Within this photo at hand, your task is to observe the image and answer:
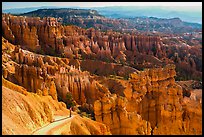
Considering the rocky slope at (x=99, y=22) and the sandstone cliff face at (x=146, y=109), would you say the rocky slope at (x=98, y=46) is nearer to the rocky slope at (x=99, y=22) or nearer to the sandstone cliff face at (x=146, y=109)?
the sandstone cliff face at (x=146, y=109)

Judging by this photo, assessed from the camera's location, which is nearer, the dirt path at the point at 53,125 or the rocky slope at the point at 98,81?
the dirt path at the point at 53,125

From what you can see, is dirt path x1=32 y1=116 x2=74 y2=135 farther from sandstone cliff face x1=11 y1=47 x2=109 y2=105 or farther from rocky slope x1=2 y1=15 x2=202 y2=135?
sandstone cliff face x1=11 y1=47 x2=109 y2=105

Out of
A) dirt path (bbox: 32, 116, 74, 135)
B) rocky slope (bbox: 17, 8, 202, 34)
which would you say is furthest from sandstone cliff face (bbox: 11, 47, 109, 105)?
rocky slope (bbox: 17, 8, 202, 34)

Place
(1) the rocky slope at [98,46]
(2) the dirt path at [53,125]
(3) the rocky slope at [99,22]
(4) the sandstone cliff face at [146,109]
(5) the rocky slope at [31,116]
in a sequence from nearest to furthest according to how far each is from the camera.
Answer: (5) the rocky slope at [31,116] < (2) the dirt path at [53,125] < (4) the sandstone cliff face at [146,109] < (1) the rocky slope at [98,46] < (3) the rocky slope at [99,22]

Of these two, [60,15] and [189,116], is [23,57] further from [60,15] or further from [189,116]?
[60,15]

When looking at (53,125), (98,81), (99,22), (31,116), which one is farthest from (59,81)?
(99,22)

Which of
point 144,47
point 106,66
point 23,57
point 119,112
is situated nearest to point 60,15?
point 144,47

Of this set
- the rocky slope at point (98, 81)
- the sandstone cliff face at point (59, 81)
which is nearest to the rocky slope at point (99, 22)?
the rocky slope at point (98, 81)

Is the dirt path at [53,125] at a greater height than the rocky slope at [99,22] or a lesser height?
greater
